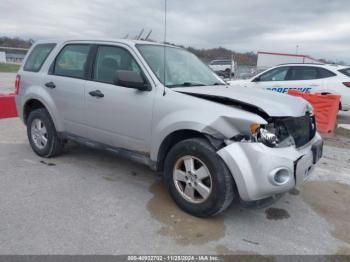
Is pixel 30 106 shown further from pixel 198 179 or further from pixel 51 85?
pixel 198 179

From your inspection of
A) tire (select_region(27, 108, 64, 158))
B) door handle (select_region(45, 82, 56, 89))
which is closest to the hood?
door handle (select_region(45, 82, 56, 89))

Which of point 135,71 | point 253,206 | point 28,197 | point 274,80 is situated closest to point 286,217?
point 253,206

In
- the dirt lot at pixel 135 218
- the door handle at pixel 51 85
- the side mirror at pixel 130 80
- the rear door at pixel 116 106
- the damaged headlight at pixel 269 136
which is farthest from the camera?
the door handle at pixel 51 85

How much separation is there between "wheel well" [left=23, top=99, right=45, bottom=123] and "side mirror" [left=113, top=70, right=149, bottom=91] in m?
2.10

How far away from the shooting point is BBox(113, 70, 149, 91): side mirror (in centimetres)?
378

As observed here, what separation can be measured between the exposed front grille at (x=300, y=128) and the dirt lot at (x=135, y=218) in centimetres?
86

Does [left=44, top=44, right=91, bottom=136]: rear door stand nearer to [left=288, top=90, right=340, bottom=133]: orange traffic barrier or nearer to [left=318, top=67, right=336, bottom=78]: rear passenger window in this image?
[left=288, top=90, right=340, bottom=133]: orange traffic barrier

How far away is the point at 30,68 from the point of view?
17.9 ft

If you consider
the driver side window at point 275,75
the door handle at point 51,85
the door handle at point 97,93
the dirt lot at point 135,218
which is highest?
the driver side window at point 275,75

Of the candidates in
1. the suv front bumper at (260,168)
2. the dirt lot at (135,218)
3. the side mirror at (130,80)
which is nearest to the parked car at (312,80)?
the dirt lot at (135,218)

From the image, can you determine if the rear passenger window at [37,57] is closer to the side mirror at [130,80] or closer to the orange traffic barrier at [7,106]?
the side mirror at [130,80]

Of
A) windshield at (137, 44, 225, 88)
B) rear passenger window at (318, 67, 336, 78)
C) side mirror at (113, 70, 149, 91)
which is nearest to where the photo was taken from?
side mirror at (113, 70, 149, 91)

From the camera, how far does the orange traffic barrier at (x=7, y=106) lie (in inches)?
325

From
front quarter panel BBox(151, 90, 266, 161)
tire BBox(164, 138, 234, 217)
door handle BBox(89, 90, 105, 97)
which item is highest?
door handle BBox(89, 90, 105, 97)
